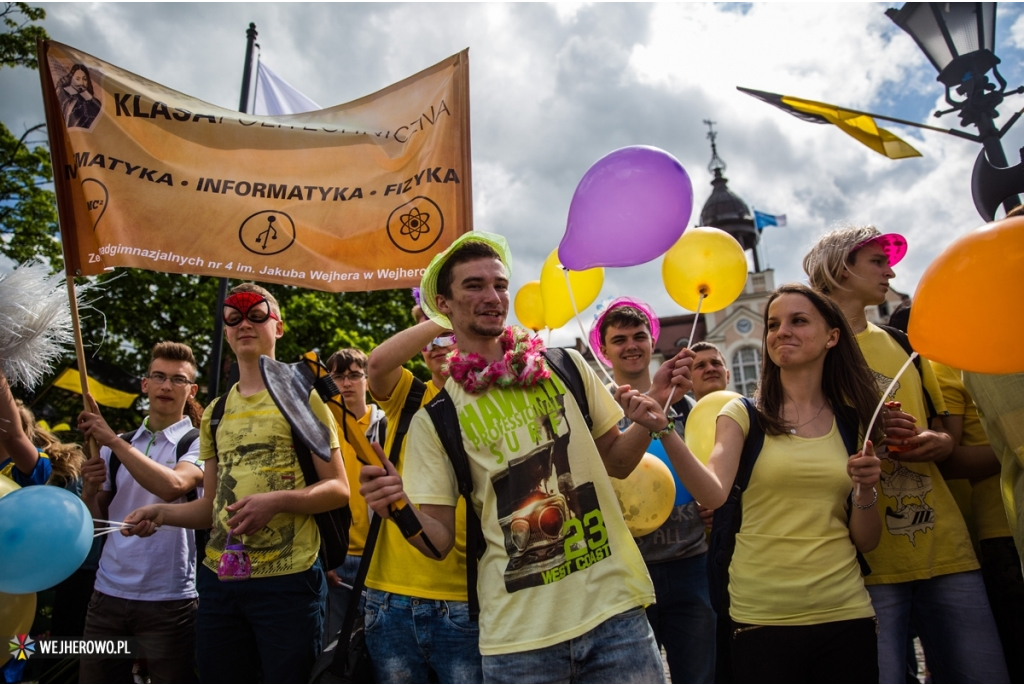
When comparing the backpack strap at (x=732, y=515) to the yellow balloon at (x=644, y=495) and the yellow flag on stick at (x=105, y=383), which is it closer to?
the yellow balloon at (x=644, y=495)

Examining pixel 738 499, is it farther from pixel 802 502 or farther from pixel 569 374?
pixel 569 374

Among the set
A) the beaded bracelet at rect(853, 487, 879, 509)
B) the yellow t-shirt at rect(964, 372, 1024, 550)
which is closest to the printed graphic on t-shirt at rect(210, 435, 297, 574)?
the beaded bracelet at rect(853, 487, 879, 509)

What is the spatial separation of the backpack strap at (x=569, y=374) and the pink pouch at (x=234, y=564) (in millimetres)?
1663

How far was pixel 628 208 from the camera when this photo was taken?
8.13 feet

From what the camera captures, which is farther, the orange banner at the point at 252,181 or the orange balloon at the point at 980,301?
the orange banner at the point at 252,181

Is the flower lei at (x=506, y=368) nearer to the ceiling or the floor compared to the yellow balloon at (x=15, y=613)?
nearer to the ceiling

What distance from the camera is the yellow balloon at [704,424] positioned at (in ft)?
10.1

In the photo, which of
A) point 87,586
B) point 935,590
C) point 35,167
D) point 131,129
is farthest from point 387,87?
point 35,167

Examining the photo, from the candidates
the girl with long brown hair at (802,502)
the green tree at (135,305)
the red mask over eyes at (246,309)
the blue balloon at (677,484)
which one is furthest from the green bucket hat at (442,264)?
the green tree at (135,305)

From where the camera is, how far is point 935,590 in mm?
2420

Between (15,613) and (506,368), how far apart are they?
7.91 ft

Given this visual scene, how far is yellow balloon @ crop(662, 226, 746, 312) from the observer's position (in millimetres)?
2961

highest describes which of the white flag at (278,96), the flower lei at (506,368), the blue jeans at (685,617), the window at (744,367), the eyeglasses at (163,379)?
the window at (744,367)

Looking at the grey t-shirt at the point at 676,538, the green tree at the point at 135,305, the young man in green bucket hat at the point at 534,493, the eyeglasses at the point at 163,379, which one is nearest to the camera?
the young man in green bucket hat at the point at 534,493
